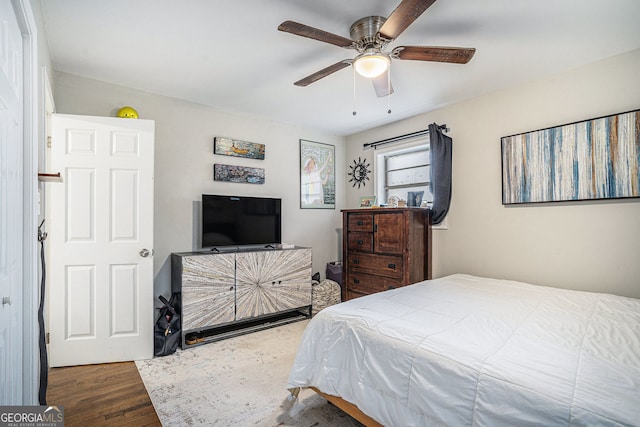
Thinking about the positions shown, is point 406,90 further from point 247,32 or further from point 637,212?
point 637,212

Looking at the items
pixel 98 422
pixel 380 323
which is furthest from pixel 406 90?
pixel 98 422

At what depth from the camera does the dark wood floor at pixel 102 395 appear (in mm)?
1865

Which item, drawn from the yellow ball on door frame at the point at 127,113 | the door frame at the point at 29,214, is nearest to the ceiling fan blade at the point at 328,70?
the door frame at the point at 29,214

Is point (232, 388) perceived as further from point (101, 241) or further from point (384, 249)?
point (384, 249)

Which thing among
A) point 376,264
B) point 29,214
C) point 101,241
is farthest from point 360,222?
point 29,214

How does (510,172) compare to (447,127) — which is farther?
(447,127)

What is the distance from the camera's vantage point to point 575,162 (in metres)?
2.53

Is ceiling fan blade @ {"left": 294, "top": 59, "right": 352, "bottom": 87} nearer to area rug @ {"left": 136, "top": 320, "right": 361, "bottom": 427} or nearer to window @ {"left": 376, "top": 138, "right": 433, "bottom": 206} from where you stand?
window @ {"left": 376, "top": 138, "right": 433, "bottom": 206}

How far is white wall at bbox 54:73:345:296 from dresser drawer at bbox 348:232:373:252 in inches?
35.7

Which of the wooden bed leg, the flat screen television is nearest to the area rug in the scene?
the wooden bed leg

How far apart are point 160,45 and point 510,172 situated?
10.3 feet

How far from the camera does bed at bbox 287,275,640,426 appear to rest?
104cm

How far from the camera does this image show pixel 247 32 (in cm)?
211

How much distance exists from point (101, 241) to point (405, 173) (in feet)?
11.1
